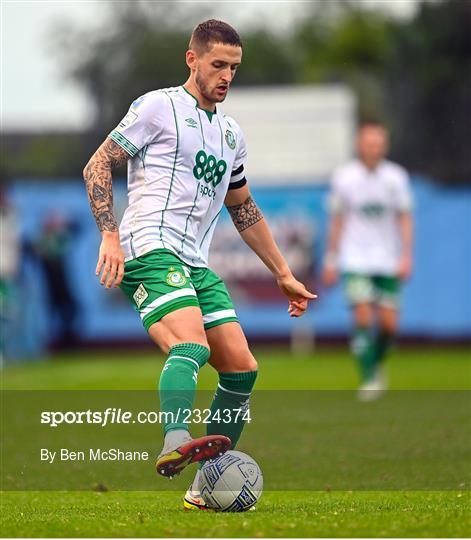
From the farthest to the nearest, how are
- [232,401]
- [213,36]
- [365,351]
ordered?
[365,351]
[232,401]
[213,36]

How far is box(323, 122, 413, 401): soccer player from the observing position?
14.5 meters

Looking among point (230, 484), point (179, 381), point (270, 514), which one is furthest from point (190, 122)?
point (270, 514)

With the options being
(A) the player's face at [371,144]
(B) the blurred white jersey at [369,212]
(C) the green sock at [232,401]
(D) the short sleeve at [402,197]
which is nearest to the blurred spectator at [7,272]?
(B) the blurred white jersey at [369,212]

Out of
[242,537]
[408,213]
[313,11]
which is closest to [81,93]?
[313,11]

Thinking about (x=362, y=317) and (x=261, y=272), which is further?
(x=261, y=272)

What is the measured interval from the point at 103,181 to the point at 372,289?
8.35m

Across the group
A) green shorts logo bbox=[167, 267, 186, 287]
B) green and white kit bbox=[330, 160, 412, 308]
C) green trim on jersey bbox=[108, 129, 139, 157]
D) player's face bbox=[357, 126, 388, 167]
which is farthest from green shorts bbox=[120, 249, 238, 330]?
player's face bbox=[357, 126, 388, 167]

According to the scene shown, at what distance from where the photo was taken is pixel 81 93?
5738 centimetres

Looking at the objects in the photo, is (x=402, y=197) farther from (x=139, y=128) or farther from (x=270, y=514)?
(x=270, y=514)

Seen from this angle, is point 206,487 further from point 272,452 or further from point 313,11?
point 313,11

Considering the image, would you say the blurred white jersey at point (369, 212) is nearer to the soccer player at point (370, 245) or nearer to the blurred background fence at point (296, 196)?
the soccer player at point (370, 245)

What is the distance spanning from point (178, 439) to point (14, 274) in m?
15.9

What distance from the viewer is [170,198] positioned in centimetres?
701

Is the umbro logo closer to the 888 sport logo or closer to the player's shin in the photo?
the 888 sport logo
